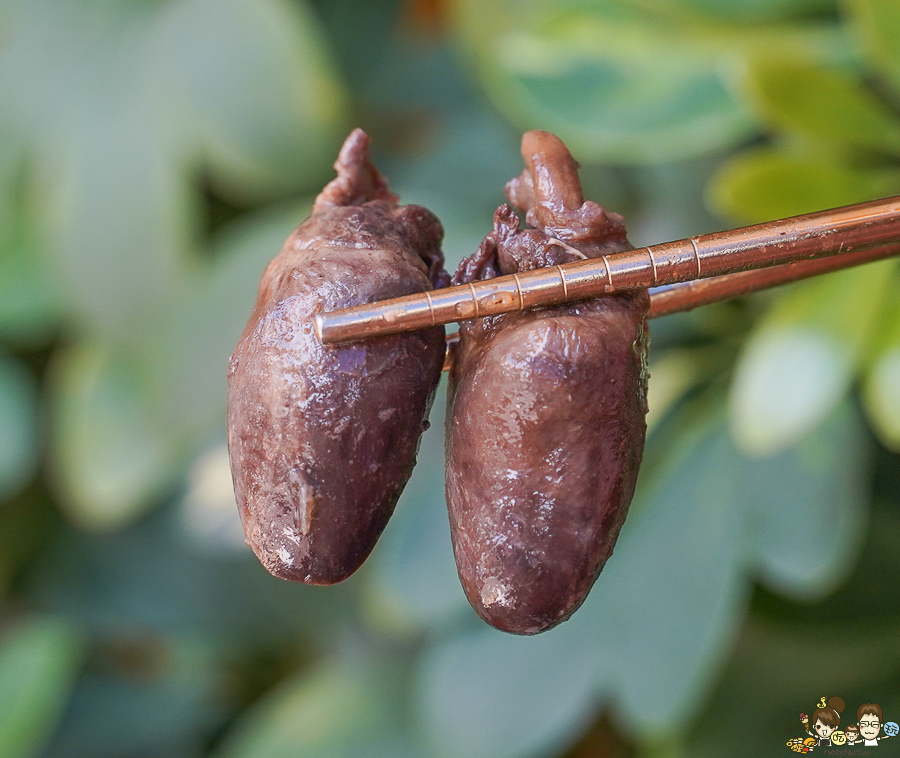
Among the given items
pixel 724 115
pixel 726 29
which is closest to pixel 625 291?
pixel 724 115

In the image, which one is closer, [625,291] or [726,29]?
[625,291]

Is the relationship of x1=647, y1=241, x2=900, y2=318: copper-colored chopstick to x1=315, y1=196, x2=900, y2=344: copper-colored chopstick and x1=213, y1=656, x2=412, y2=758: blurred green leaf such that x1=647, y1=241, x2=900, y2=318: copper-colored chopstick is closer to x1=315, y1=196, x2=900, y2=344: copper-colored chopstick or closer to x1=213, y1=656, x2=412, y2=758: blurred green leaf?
x1=315, y1=196, x2=900, y2=344: copper-colored chopstick

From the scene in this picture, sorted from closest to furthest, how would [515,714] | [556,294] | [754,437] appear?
[556,294] < [754,437] < [515,714]

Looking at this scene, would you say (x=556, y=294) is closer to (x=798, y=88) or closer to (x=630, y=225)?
(x=798, y=88)

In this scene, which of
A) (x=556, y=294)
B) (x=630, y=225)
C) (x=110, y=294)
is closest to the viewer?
(x=556, y=294)

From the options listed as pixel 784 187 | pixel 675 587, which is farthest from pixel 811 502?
pixel 784 187

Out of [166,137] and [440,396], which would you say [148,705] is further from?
[166,137]

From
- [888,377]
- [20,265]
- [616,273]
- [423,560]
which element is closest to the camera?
[616,273]
